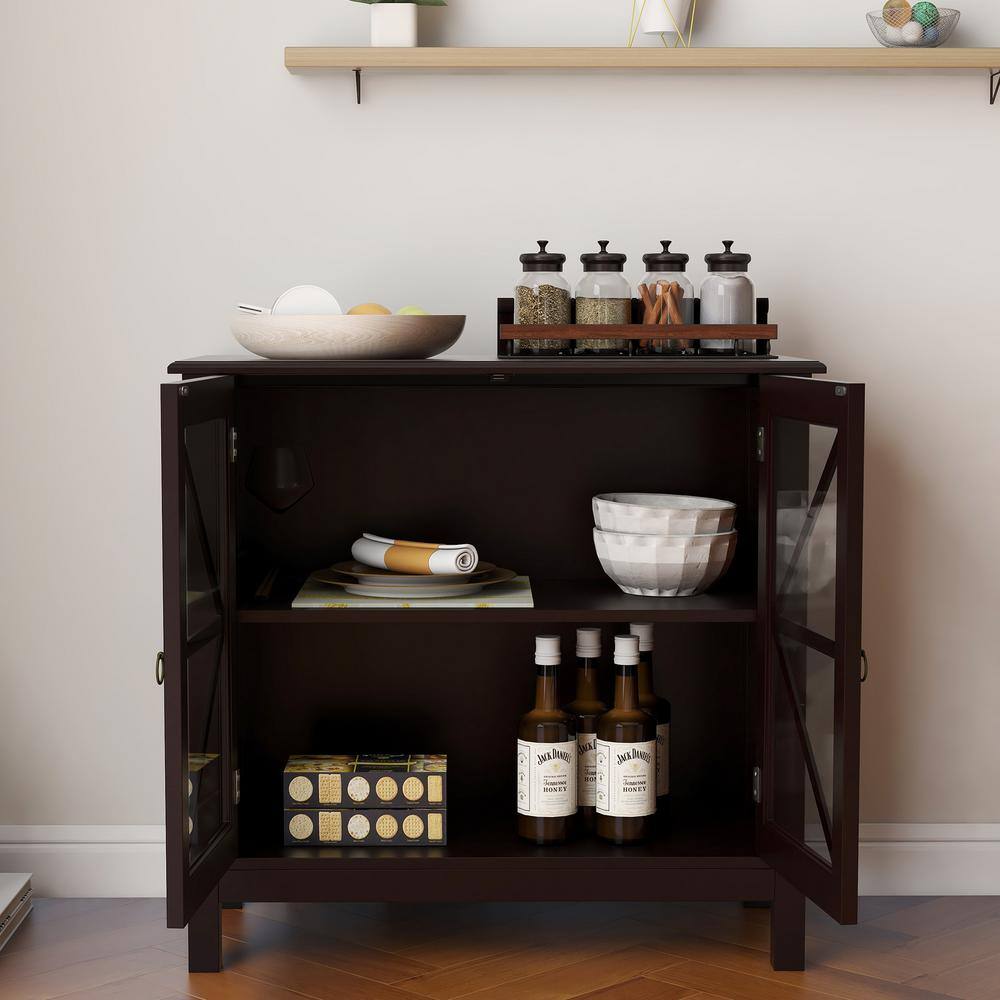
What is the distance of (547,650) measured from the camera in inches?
86.7

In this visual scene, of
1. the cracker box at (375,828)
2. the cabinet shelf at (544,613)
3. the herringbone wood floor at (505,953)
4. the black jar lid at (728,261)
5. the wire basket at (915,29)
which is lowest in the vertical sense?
the herringbone wood floor at (505,953)

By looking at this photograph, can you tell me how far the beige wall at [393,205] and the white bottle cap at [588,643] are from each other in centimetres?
60

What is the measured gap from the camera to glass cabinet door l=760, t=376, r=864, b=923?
1864 millimetres

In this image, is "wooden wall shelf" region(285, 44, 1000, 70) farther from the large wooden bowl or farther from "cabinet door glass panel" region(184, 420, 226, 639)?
"cabinet door glass panel" region(184, 420, 226, 639)

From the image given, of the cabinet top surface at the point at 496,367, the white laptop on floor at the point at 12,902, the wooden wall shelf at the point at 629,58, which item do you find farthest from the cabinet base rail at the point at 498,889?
the wooden wall shelf at the point at 629,58

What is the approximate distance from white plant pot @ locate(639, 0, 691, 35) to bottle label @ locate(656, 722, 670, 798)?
1.30 m

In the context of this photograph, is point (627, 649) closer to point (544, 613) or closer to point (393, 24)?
point (544, 613)

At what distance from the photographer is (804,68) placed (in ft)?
7.85

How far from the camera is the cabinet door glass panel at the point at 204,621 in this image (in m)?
1.91

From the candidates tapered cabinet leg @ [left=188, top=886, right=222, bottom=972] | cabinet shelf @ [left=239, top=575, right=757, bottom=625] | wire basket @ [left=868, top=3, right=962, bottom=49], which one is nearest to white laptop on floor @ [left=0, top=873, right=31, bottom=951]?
tapered cabinet leg @ [left=188, top=886, right=222, bottom=972]

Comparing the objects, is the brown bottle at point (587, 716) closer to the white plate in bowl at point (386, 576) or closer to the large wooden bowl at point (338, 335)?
the white plate in bowl at point (386, 576)

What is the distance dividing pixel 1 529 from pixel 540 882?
1.25m

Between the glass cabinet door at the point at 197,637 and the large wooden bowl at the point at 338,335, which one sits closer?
the glass cabinet door at the point at 197,637

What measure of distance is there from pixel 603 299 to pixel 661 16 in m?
0.59
